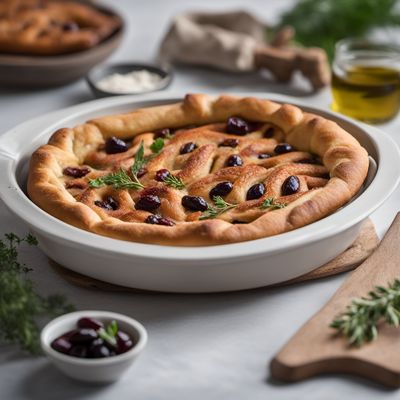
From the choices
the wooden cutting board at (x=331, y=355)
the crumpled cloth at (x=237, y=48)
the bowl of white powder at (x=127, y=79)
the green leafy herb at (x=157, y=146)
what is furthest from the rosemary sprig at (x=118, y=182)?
the crumpled cloth at (x=237, y=48)

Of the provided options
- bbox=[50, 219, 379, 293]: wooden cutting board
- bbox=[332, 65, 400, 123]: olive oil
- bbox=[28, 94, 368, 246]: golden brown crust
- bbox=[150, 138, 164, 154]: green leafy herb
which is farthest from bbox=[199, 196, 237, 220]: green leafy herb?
bbox=[332, 65, 400, 123]: olive oil

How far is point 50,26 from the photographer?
3.79m

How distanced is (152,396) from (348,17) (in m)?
2.92

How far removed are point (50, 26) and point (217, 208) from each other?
6.29 ft

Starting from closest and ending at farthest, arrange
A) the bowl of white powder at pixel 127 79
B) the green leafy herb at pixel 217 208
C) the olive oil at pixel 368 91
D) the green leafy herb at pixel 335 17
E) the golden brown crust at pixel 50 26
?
the green leafy herb at pixel 217 208 → the olive oil at pixel 368 91 → the bowl of white powder at pixel 127 79 → the golden brown crust at pixel 50 26 → the green leafy herb at pixel 335 17

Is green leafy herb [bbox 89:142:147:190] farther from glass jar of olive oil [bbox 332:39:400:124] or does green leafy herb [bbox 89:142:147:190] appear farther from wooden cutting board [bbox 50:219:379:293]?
glass jar of olive oil [bbox 332:39:400:124]

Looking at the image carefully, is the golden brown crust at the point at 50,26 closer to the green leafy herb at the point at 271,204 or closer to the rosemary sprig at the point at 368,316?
the green leafy herb at the point at 271,204

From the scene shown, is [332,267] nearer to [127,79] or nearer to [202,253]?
[202,253]

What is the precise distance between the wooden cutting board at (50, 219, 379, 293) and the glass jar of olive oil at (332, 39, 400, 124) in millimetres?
1039

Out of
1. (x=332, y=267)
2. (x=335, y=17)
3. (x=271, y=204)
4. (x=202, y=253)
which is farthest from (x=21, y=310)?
(x=335, y=17)

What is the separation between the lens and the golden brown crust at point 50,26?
140 inches

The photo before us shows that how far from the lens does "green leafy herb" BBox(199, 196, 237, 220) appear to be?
2141mm

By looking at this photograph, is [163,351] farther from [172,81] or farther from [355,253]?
[172,81]

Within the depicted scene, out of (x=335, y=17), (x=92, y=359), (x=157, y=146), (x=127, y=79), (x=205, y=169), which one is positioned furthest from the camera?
(x=335, y=17)
